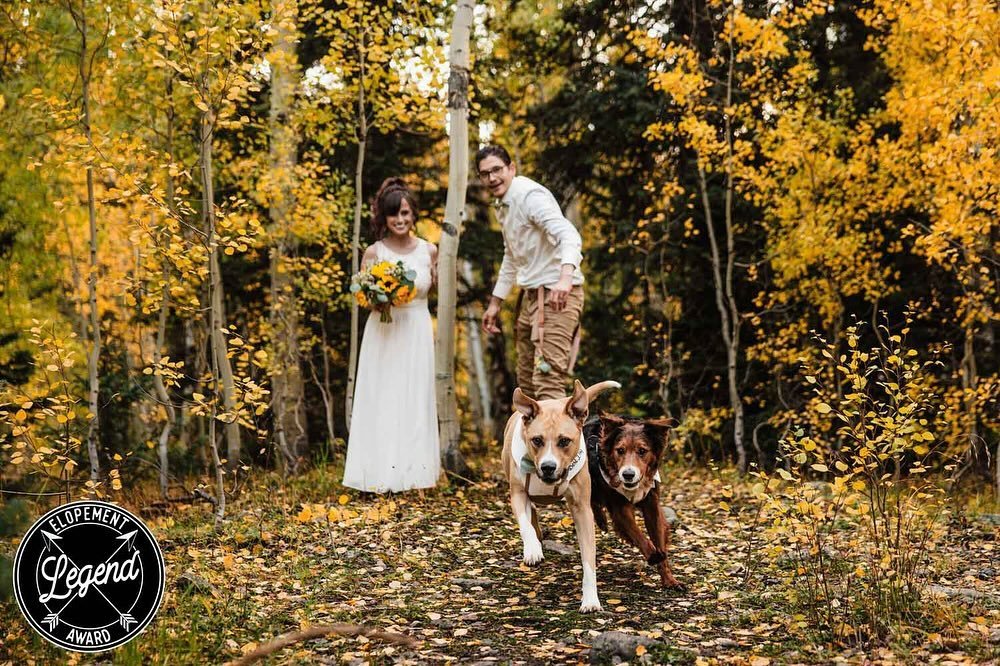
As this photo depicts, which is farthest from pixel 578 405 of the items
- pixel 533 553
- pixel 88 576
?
pixel 88 576

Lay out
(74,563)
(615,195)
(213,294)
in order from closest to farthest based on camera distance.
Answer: (74,563) → (213,294) → (615,195)

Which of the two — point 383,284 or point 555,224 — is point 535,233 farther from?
point 383,284

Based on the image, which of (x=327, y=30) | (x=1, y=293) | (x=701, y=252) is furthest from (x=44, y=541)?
(x=1, y=293)

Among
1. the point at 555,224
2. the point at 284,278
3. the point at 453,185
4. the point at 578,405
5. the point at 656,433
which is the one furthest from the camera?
the point at 284,278

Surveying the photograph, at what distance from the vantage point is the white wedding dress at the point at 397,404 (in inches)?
280

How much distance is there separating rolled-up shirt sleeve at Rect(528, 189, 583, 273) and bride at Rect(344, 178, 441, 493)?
5.28 feet

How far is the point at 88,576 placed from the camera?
326 cm

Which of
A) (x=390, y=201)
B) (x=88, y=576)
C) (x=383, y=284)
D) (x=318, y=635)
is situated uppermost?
(x=390, y=201)

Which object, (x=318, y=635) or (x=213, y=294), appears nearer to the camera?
(x=318, y=635)

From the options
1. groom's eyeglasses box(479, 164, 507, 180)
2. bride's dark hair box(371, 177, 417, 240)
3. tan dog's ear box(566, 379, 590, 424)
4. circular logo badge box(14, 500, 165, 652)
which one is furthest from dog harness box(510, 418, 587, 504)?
bride's dark hair box(371, 177, 417, 240)

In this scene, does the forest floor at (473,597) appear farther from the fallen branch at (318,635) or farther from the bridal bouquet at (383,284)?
the bridal bouquet at (383,284)

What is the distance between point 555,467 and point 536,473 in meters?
0.34

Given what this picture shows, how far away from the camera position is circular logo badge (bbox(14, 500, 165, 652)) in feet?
10.3

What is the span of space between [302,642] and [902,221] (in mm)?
9665
